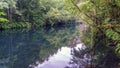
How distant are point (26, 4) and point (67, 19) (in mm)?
12605

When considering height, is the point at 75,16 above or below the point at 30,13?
below

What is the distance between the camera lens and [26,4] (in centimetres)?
3697

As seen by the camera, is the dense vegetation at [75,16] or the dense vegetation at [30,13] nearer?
the dense vegetation at [75,16]

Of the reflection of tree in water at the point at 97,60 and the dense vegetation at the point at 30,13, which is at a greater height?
the dense vegetation at the point at 30,13

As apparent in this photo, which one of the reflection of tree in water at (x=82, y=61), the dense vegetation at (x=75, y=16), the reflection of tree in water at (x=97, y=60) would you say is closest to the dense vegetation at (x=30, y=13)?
the dense vegetation at (x=75, y=16)

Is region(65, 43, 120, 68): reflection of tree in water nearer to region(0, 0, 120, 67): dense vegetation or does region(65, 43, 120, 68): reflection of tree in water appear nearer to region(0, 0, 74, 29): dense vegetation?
region(0, 0, 120, 67): dense vegetation

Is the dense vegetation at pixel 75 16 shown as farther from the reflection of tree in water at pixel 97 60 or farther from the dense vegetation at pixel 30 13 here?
the reflection of tree in water at pixel 97 60

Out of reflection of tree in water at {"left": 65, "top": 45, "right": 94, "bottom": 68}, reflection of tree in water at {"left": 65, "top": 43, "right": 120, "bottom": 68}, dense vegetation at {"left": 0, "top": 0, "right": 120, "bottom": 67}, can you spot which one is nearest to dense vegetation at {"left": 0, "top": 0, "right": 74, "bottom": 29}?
dense vegetation at {"left": 0, "top": 0, "right": 120, "bottom": 67}

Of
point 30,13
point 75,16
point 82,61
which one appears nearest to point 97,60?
point 82,61

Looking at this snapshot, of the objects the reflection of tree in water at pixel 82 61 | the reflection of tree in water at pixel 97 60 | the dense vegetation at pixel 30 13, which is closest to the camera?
the reflection of tree in water at pixel 97 60

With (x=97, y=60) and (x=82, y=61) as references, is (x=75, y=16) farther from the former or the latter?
(x=97, y=60)

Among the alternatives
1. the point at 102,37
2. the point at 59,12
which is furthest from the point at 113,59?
the point at 59,12

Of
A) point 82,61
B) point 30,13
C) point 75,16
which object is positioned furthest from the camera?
point 30,13

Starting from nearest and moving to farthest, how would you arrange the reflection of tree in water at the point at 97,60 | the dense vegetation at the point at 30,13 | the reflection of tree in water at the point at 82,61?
the reflection of tree in water at the point at 97,60 < the reflection of tree in water at the point at 82,61 < the dense vegetation at the point at 30,13
